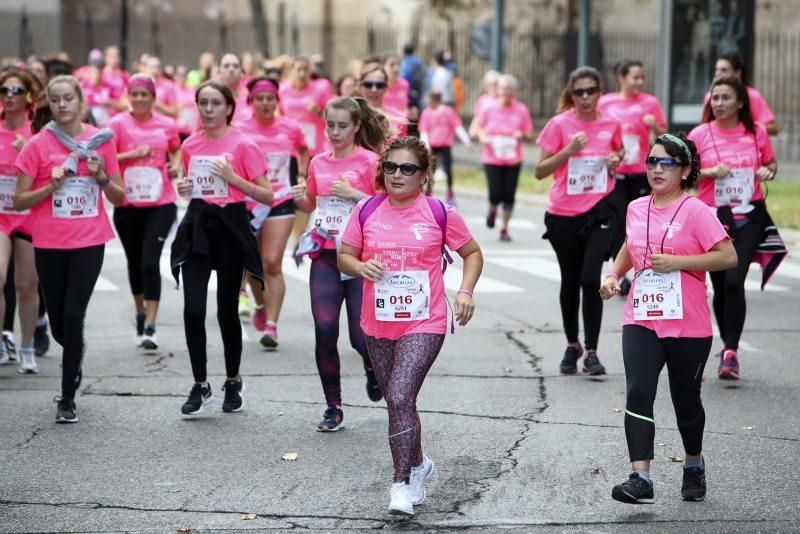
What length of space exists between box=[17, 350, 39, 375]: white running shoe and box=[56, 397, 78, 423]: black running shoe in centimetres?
157

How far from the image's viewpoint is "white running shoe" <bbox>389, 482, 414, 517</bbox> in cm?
619

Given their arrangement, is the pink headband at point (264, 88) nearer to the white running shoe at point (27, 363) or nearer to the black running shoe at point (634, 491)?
the white running shoe at point (27, 363)

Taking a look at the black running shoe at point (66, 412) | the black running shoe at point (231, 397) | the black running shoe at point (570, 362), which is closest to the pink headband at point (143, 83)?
the black running shoe at point (231, 397)

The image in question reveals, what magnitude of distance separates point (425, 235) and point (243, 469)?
156 cm

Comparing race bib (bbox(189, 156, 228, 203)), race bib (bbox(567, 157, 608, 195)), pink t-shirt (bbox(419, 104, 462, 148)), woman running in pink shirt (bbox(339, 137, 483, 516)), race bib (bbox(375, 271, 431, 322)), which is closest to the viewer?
woman running in pink shirt (bbox(339, 137, 483, 516))

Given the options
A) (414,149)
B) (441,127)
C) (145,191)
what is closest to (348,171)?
(414,149)

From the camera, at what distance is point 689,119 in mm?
21047

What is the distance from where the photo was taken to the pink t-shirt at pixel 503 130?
17.6 meters

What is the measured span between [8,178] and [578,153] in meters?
3.68

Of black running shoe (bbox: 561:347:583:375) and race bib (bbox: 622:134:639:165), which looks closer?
black running shoe (bbox: 561:347:583:375)

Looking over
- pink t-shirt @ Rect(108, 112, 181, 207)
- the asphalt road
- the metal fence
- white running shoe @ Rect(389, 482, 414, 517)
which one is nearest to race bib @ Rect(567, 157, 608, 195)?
the asphalt road

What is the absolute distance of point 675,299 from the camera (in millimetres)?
6504

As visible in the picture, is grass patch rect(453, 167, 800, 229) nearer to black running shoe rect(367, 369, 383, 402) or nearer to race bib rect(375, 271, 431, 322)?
black running shoe rect(367, 369, 383, 402)

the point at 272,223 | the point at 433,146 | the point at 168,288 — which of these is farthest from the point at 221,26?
the point at 272,223
